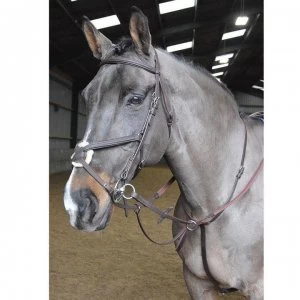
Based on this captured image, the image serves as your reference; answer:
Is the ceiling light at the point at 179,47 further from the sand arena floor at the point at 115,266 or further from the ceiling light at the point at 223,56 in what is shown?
the sand arena floor at the point at 115,266

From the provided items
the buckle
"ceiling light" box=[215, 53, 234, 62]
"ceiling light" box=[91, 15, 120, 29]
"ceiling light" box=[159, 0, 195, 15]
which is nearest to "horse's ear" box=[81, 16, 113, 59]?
the buckle

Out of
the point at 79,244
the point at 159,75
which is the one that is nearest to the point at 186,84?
the point at 159,75

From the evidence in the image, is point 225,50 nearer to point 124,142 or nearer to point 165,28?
point 165,28

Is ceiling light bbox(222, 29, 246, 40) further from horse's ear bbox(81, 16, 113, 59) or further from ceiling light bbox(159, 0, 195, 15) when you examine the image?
horse's ear bbox(81, 16, 113, 59)

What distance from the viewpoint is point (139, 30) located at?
147cm

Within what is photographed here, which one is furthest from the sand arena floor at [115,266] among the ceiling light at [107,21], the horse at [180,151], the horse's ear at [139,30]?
the ceiling light at [107,21]

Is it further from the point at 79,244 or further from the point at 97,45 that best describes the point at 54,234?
the point at 97,45

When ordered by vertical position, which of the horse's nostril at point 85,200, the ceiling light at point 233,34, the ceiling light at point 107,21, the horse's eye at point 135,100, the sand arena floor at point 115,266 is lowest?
the sand arena floor at point 115,266

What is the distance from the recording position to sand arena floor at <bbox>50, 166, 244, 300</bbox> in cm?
338

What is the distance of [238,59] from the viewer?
18.3 m

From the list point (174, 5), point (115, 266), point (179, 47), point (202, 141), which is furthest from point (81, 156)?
point (179, 47)

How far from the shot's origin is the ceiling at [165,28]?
8602mm

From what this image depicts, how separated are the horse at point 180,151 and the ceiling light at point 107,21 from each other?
784 cm
